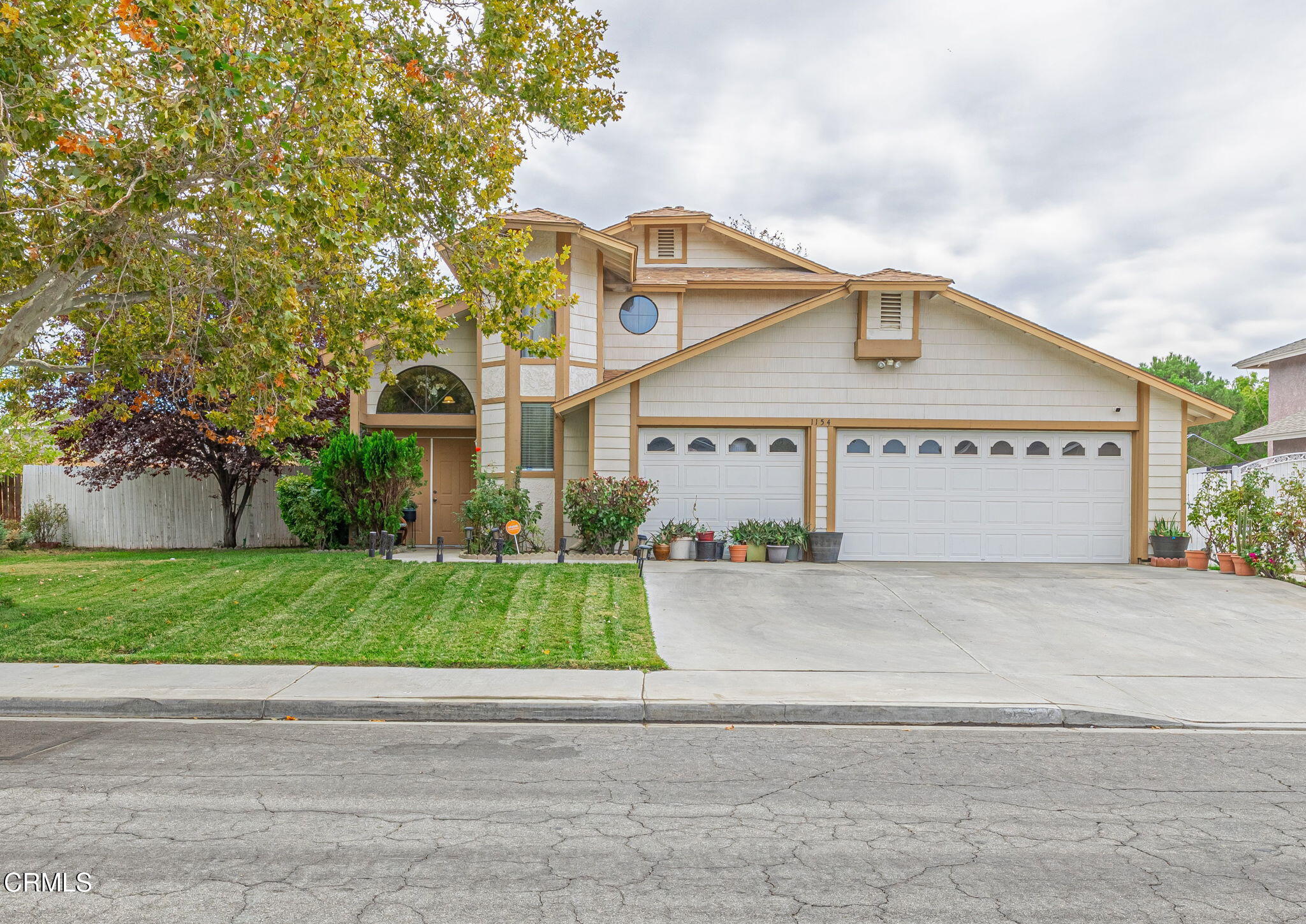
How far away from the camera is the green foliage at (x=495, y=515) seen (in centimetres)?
1467

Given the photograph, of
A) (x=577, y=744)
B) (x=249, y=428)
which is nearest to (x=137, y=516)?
(x=249, y=428)

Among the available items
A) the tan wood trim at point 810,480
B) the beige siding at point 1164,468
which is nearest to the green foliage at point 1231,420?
the beige siding at point 1164,468

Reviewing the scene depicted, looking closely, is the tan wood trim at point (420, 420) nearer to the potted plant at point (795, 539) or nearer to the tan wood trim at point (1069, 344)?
the potted plant at point (795, 539)

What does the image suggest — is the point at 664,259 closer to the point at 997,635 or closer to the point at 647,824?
the point at 997,635

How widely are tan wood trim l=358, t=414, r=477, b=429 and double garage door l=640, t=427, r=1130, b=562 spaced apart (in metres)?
3.80

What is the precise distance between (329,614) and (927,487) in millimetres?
10701

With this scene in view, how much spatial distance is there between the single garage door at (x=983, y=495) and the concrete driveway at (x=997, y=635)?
1203mm

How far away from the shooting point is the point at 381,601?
10812mm

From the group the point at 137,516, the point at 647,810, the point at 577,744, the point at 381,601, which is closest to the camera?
the point at 647,810

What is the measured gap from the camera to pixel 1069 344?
1557 cm

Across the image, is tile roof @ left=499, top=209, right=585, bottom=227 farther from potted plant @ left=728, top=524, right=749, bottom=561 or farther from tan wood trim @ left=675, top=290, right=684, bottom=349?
potted plant @ left=728, top=524, right=749, bottom=561

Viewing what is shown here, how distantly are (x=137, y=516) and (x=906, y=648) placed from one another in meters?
16.7

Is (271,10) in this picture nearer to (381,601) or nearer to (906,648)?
(381,601)

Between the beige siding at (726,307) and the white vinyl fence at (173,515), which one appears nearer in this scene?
the white vinyl fence at (173,515)
